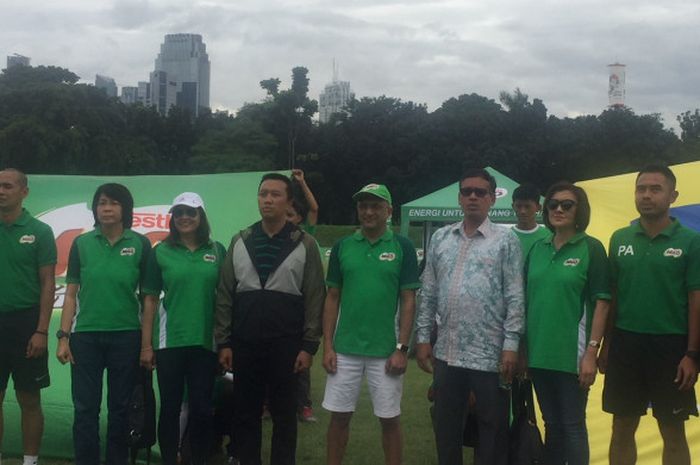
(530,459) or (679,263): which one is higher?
(679,263)

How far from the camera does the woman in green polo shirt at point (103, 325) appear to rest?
4.44 m

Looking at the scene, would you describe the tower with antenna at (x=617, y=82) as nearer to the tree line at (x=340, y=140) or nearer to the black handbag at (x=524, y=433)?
the tree line at (x=340, y=140)

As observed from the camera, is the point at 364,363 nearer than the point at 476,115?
Yes

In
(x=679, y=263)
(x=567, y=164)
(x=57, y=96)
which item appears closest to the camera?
(x=679, y=263)

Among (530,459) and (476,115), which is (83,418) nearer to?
(530,459)

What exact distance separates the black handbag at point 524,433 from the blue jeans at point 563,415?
0.31m

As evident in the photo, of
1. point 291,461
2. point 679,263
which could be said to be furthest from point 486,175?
point 291,461

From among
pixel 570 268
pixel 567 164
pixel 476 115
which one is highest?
pixel 476 115

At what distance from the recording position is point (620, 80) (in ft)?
337

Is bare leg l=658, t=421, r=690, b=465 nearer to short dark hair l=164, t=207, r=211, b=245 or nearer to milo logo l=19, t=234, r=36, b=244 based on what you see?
short dark hair l=164, t=207, r=211, b=245

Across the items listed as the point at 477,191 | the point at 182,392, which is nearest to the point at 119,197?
the point at 182,392

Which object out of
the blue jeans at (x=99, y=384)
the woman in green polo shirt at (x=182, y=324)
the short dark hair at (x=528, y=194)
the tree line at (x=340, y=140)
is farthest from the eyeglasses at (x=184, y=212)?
the tree line at (x=340, y=140)

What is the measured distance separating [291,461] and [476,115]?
131 feet

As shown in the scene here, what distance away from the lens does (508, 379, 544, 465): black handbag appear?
4.31 meters
